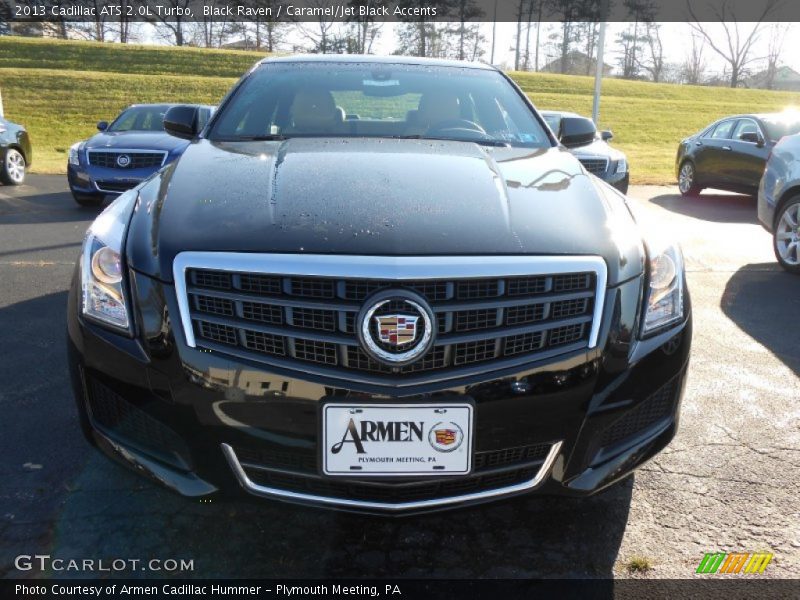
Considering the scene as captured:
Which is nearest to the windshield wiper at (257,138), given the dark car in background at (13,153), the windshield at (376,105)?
the windshield at (376,105)

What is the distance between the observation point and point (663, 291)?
2.22m

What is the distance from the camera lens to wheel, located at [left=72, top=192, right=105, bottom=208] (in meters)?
9.12

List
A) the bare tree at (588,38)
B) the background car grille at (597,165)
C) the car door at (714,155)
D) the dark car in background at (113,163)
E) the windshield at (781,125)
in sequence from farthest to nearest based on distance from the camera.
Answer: the bare tree at (588,38), the car door at (714,155), the windshield at (781,125), the dark car in background at (113,163), the background car grille at (597,165)

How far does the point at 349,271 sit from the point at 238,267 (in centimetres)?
30

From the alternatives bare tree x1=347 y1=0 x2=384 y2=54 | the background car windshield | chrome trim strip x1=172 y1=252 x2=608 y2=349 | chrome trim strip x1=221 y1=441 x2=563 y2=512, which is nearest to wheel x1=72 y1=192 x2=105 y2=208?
the background car windshield

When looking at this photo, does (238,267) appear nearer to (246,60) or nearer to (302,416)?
(302,416)

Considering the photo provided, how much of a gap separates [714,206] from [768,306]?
6881mm

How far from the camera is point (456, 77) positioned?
12.1ft

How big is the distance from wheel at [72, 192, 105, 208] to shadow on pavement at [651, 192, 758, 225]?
26.5 ft

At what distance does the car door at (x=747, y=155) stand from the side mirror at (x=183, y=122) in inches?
374

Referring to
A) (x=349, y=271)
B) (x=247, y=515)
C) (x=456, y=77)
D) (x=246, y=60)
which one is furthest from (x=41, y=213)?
(x=246, y=60)

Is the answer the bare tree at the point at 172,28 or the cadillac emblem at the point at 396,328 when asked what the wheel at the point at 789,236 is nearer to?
the cadillac emblem at the point at 396,328

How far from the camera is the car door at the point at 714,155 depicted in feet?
38.6

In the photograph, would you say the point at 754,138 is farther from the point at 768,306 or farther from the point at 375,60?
the point at 375,60
